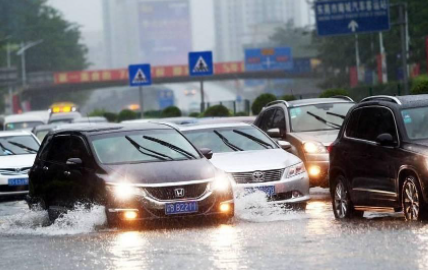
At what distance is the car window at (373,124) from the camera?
1612cm

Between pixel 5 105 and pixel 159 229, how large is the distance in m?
130

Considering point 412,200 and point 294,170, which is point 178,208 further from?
point 294,170

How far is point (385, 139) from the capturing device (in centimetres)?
1555

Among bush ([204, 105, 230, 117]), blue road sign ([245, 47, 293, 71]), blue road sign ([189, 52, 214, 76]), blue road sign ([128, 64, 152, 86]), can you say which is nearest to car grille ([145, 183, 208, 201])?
blue road sign ([189, 52, 214, 76])

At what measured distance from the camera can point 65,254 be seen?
43.8ft

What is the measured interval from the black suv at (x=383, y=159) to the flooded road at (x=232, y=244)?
0.26m

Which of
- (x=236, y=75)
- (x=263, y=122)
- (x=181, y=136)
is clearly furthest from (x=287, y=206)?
(x=236, y=75)

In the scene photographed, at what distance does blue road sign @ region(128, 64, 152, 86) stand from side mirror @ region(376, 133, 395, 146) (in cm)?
3346

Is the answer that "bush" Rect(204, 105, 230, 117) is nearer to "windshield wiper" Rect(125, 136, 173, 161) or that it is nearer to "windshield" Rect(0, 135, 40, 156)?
"windshield" Rect(0, 135, 40, 156)

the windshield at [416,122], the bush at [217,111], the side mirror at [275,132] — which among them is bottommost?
the bush at [217,111]

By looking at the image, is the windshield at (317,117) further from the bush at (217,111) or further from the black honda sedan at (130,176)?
the bush at (217,111)

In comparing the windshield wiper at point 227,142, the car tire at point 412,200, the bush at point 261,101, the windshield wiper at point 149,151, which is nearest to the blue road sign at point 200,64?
the bush at point 261,101

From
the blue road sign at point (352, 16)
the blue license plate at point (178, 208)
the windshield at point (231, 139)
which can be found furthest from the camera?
the blue road sign at point (352, 16)

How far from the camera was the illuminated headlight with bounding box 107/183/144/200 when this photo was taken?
16.2 metres
